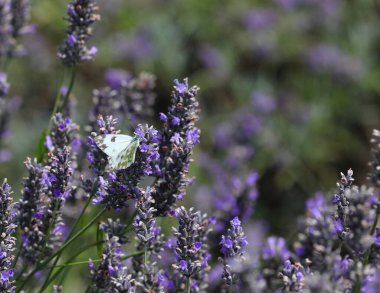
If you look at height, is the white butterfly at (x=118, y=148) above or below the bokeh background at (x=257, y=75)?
below

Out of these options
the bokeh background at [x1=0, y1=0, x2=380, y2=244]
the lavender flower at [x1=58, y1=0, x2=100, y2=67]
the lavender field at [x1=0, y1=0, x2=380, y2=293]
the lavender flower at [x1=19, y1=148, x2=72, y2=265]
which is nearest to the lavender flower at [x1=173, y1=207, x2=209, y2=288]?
the lavender field at [x1=0, y1=0, x2=380, y2=293]

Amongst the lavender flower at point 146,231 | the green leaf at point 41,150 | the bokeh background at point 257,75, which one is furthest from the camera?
the bokeh background at point 257,75

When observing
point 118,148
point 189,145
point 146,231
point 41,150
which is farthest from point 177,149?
point 41,150

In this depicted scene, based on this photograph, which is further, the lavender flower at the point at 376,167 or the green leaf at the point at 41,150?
the green leaf at the point at 41,150

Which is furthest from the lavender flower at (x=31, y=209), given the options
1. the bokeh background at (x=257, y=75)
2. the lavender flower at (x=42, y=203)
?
the bokeh background at (x=257, y=75)

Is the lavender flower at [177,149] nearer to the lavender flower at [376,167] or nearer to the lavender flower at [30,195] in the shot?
the lavender flower at [30,195]

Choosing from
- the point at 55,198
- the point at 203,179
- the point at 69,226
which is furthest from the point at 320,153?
the point at 55,198
